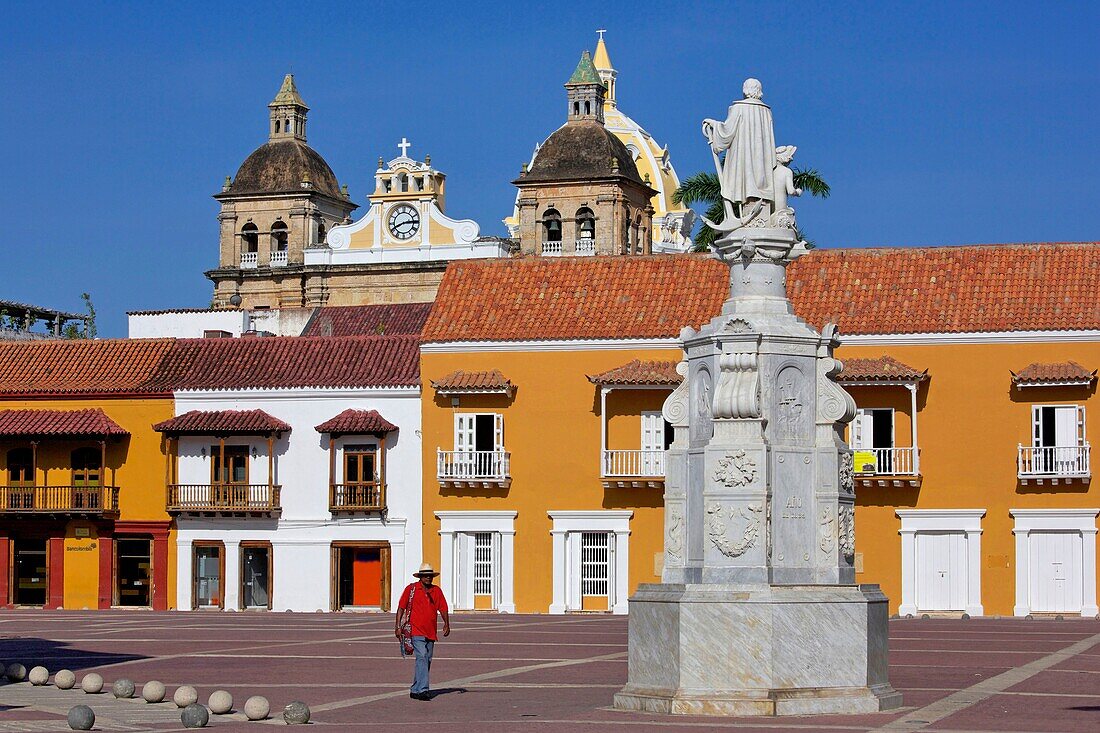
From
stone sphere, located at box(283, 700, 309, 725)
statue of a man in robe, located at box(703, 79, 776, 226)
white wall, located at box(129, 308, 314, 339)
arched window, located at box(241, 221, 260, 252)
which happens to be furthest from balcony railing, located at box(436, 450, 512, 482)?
arched window, located at box(241, 221, 260, 252)

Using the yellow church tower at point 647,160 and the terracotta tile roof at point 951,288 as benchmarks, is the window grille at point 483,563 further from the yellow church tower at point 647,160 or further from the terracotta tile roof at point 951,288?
the yellow church tower at point 647,160

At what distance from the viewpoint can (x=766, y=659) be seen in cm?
1869

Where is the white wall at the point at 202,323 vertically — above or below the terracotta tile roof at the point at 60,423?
above

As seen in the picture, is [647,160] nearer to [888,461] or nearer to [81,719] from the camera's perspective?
[888,461]

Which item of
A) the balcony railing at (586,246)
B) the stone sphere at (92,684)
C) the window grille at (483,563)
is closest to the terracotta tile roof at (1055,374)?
the window grille at (483,563)

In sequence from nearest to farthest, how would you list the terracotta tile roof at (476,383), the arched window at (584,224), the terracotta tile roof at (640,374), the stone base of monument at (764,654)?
the stone base of monument at (764,654), the terracotta tile roof at (640,374), the terracotta tile roof at (476,383), the arched window at (584,224)

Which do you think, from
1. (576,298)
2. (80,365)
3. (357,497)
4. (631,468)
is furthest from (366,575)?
(80,365)

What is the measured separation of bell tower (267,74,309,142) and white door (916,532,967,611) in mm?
59856

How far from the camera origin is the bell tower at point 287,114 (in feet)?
330

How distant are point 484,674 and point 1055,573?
974 inches

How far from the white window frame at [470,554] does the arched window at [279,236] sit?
5028cm

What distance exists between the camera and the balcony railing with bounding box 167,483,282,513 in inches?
2037

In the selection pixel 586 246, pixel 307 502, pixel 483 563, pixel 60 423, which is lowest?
pixel 483 563

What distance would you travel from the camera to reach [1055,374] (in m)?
46.2
